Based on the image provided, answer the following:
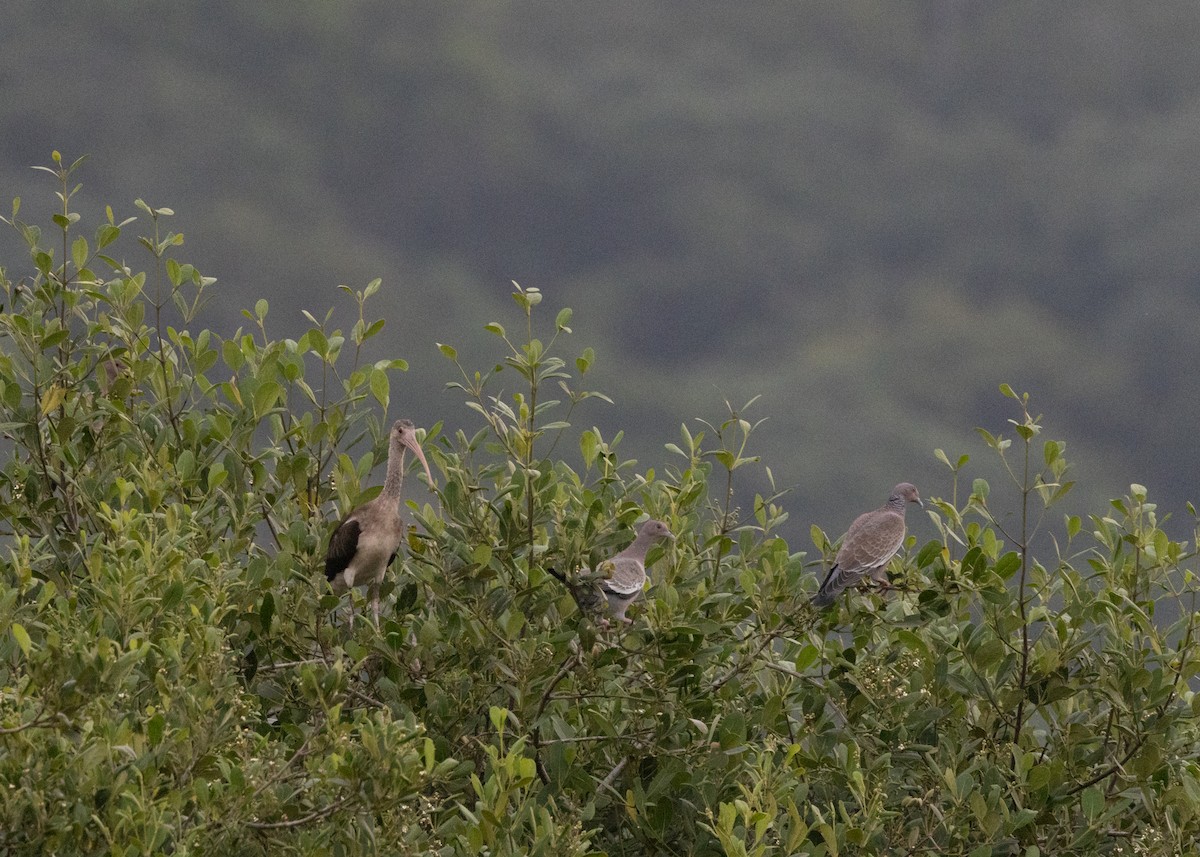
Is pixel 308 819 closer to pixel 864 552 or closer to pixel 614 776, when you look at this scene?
pixel 614 776

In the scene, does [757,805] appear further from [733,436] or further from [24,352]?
[24,352]

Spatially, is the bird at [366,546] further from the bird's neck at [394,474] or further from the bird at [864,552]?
the bird at [864,552]

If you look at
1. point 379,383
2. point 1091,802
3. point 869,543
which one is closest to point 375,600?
point 379,383

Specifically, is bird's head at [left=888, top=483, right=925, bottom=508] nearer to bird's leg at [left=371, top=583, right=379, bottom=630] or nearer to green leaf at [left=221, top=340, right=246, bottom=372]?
bird's leg at [left=371, top=583, right=379, bottom=630]

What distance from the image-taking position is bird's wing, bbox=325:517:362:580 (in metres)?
8.09

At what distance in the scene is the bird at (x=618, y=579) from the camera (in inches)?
276

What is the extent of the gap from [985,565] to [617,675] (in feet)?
6.47

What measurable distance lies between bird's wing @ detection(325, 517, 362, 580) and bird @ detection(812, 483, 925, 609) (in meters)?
2.50

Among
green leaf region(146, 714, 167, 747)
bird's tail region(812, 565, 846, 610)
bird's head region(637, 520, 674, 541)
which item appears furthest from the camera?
bird's tail region(812, 565, 846, 610)

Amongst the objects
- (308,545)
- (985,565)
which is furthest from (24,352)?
(985,565)

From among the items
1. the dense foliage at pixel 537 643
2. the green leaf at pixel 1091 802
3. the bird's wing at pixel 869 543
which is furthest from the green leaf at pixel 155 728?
the green leaf at pixel 1091 802

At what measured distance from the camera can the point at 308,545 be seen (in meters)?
7.65

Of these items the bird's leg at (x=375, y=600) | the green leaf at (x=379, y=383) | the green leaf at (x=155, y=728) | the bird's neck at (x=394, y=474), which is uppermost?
the green leaf at (x=379, y=383)

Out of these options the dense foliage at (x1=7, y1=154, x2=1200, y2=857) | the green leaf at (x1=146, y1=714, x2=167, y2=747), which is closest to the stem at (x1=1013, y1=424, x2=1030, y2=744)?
the dense foliage at (x1=7, y1=154, x2=1200, y2=857)
